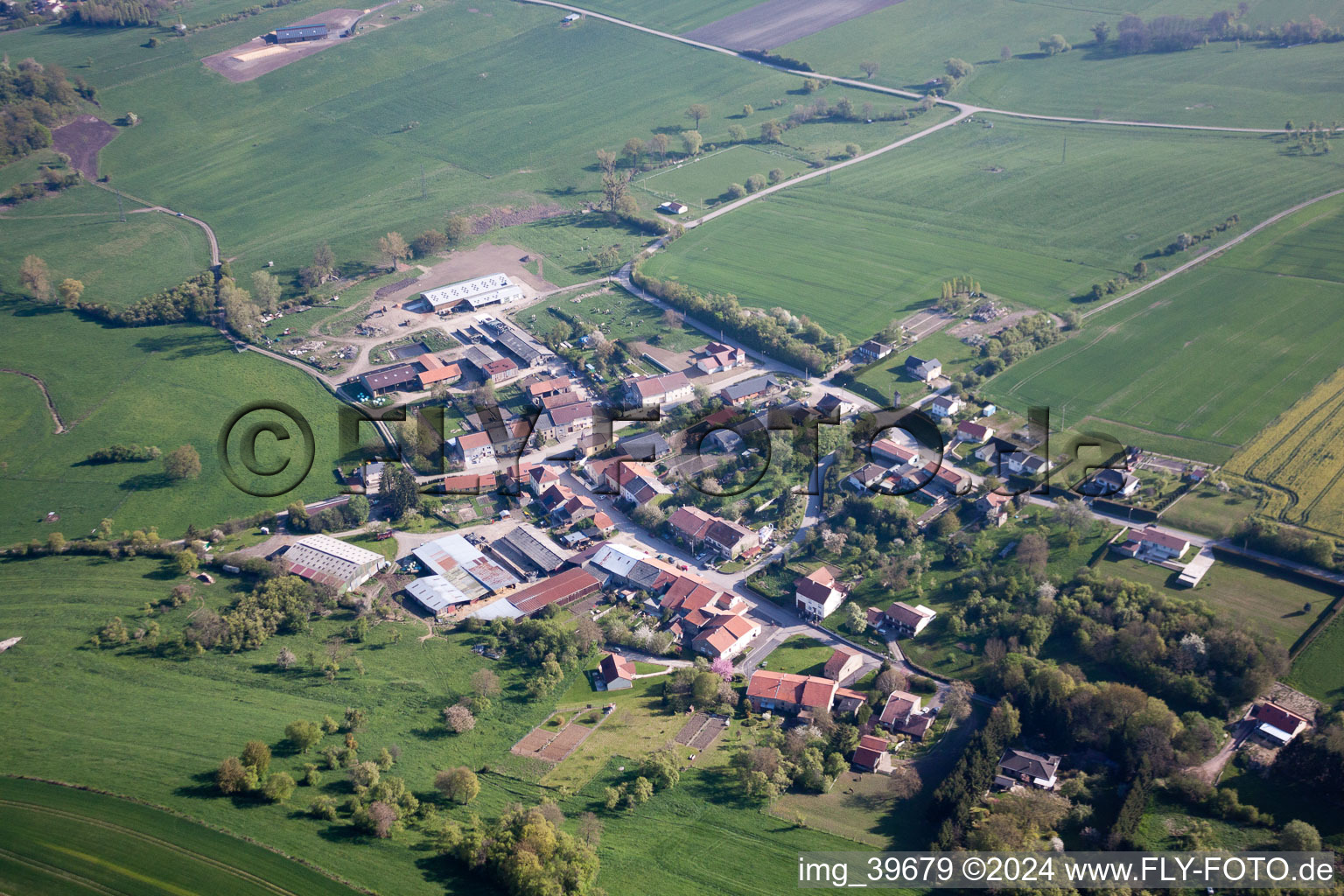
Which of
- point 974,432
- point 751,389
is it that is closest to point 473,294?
point 751,389

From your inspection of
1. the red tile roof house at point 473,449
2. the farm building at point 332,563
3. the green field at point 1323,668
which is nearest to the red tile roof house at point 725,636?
the farm building at point 332,563

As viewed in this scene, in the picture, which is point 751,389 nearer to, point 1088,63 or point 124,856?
point 124,856

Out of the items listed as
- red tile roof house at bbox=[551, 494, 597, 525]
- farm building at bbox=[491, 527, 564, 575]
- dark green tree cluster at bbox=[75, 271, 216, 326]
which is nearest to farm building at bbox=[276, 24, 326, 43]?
dark green tree cluster at bbox=[75, 271, 216, 326]

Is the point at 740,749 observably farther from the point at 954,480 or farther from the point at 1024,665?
the point at 954,480

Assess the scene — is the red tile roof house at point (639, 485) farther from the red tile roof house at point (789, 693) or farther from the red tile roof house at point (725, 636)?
the red tile roof house at point (789, 693)

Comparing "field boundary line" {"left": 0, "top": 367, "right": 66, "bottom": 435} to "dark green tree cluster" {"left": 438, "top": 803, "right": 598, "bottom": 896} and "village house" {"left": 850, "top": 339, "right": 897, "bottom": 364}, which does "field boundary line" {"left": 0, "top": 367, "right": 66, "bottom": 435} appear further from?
"village house" {"left": 850, "top": 339, "right": 897, "bottom": 364}

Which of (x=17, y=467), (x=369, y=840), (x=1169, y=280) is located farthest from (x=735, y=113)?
(x=369, y=840)
